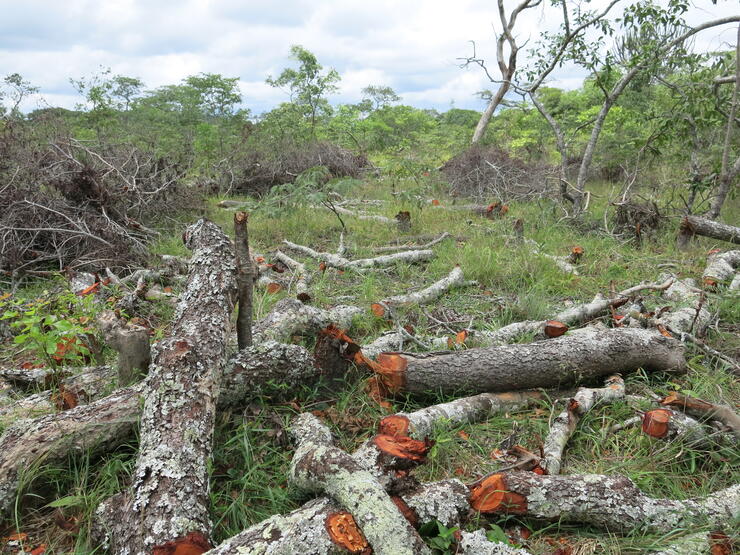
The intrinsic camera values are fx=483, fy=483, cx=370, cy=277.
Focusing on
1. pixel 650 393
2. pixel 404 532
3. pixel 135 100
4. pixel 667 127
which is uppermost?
pixel 135 100

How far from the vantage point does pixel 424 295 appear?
4461 millimetres

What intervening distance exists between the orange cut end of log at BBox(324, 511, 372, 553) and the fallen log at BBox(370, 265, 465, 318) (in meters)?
2.27

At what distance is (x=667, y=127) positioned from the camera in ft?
21.3

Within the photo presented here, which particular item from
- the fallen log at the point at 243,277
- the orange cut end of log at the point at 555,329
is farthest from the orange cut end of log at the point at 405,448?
the orange cut end of log at the point at 555,329

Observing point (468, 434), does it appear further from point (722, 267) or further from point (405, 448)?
point (722, 267)

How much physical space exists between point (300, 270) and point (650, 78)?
5.83 meters

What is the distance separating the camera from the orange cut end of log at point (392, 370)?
278cm

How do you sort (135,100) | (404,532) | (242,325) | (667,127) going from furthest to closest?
(135,100)
(667,127)
(242,325)
(404,532)

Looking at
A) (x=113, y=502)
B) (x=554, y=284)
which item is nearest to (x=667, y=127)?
(x=554, y=284)

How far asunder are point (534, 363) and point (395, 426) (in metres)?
1.09

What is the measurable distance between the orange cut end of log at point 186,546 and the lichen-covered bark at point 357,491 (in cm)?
40

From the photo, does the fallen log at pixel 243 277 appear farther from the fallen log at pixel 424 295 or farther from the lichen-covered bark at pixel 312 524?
the fallen log at pixel 424 295

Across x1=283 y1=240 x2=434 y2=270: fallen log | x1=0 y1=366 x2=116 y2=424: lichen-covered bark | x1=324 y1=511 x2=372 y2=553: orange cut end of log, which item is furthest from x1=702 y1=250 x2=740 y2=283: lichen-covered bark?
x1=0 y1=366 x2=116 y2=424: lichen-covered bark

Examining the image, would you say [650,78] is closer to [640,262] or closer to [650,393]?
[640,262]
